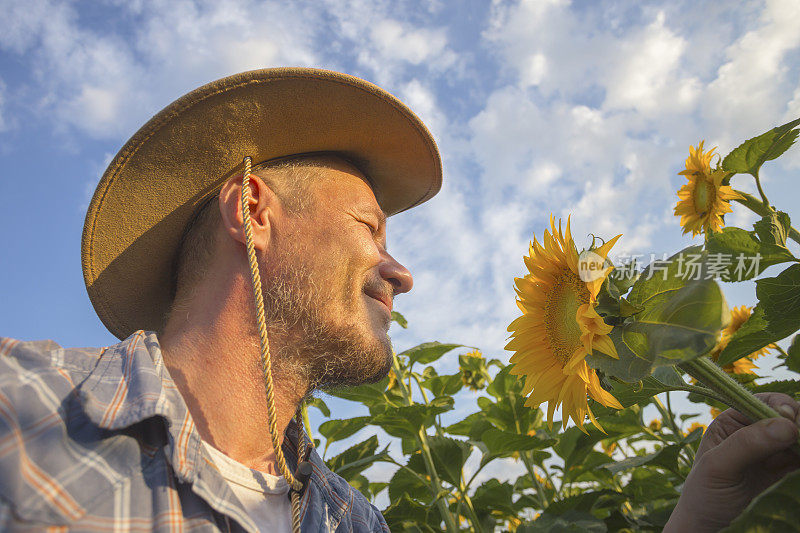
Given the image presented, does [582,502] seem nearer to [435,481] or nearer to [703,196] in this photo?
[435,481]

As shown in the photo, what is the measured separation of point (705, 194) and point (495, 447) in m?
1.78

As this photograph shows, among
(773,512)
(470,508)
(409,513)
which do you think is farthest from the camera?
(409,513)

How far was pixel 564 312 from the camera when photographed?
1.18m

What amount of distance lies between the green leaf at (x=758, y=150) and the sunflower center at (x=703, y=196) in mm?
731

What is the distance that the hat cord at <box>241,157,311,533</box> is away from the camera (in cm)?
147

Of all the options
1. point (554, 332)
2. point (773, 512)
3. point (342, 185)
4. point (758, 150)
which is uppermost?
point (342, 185)

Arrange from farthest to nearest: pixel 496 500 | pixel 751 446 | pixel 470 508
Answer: pixel 496 500
pixel 470 508
pixel 751 446

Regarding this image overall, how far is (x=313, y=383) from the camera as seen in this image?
1891mm

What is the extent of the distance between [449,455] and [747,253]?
1589 mm

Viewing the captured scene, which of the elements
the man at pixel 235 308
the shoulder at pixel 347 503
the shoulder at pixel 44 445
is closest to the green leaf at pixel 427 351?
the man at pixel 235 308

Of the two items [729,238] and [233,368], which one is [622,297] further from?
[233,368]

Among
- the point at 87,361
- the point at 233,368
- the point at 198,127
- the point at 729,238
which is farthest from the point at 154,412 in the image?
the point at 729,238

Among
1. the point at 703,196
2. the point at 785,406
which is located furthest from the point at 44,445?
the point at 703,196

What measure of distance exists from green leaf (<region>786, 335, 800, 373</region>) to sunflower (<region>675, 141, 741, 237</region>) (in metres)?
1.24
